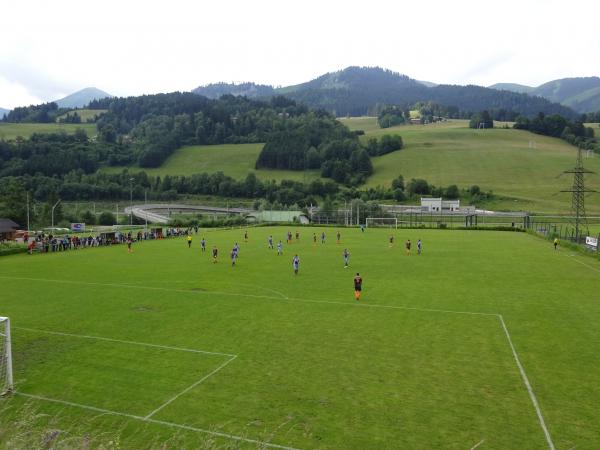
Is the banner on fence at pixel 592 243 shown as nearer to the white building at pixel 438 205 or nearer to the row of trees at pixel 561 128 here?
the white building at pixel 438 205

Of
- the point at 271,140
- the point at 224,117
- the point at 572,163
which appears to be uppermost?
the point at 224,117

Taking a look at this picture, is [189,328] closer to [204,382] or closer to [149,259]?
[204,382]

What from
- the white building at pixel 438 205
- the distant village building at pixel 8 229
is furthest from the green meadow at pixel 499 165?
the distant village building at pixel 8 229

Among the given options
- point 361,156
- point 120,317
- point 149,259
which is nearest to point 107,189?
point 361,156

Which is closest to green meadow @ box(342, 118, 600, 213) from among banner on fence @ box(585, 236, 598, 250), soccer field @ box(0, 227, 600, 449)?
banner on fence @ box(585, 236, 598, 250)

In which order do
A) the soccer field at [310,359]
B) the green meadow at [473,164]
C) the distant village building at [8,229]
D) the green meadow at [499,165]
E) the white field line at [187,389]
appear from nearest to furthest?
1. the soccer field at [310,359]
2. the white field line at [187,389]
3. the distant village building at [8,229]
4. the green meadow at [499,165]
5. the green meadow at [473,164]

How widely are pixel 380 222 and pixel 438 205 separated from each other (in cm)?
1921

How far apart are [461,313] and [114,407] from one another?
14.7 meters

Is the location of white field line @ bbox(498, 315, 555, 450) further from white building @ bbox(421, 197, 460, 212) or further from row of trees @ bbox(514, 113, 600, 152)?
row of trees @ bbox(514, 113, 600, 152)

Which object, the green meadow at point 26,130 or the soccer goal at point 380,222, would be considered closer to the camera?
the soccer goal at point 380,222

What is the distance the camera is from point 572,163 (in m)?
132

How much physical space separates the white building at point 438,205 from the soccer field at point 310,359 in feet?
242

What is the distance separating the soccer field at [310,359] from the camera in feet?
34.6

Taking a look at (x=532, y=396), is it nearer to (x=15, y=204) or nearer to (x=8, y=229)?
(x=8, y=229)
